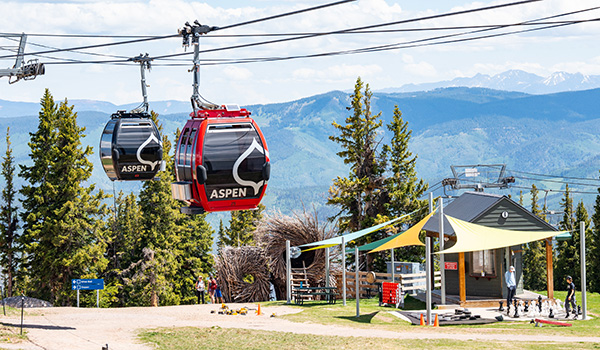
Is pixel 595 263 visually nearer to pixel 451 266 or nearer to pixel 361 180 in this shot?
pixel 361 180

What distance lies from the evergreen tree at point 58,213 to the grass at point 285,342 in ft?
90.3

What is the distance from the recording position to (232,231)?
89.4m

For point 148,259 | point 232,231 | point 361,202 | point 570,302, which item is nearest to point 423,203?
point 361,202

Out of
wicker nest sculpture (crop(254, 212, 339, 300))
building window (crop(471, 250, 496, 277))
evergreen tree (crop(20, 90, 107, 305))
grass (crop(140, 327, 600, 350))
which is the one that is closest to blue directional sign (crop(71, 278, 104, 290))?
grass (crop(140, 327, 600, 350))

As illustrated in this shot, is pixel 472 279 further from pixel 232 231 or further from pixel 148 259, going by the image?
pixel 232 231

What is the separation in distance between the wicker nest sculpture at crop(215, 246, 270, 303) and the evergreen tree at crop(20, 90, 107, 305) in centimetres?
1348

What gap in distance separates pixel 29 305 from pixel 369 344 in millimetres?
16944

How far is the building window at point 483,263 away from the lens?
32750 mm

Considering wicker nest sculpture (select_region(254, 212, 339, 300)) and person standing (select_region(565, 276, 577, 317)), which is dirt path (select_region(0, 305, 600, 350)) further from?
wicker nest sculpture (select_region(254, 212, 339, 300))

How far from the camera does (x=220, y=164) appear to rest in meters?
16.2

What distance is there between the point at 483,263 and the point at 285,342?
577 inches

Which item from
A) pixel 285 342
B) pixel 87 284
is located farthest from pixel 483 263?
pixel 87 284

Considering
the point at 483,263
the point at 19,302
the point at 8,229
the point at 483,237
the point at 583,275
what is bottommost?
the point at 19,302

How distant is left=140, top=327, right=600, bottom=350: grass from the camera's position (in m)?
20.4
